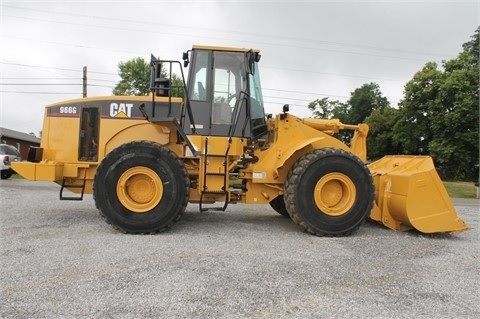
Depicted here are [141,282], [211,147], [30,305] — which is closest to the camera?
[30,305]

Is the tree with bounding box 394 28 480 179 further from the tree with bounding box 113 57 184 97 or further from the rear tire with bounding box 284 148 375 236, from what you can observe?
the rear tire with bounding box 284 148 375 236

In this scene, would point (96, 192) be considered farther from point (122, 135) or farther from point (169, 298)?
point (169, 298)

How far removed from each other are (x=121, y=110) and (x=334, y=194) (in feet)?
12.5

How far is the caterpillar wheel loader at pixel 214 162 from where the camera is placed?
6566 millimetres

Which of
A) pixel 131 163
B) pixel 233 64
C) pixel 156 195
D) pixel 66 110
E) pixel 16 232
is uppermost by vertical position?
pixel 233 64

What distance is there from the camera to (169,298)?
3.82 meters

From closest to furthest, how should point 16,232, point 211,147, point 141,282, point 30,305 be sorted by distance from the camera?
1. point 30,305
2. point 141,282
3. point 16,232
4. point 211,147

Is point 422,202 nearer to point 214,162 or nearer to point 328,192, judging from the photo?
point 328,192

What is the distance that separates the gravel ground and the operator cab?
1.69 meters

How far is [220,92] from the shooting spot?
707cm

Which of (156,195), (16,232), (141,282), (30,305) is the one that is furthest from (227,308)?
(16,232)

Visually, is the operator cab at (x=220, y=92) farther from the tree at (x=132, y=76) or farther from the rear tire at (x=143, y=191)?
the tree at (x=132, y=76)

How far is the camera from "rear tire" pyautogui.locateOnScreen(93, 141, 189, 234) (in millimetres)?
6465

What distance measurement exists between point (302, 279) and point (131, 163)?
3350mm
